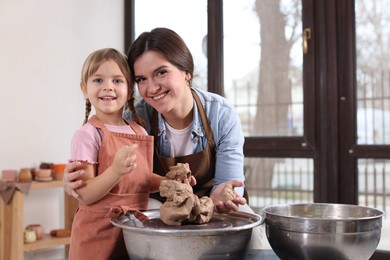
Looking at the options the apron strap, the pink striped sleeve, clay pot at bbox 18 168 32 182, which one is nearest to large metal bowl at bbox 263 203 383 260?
the pink striped sleeve

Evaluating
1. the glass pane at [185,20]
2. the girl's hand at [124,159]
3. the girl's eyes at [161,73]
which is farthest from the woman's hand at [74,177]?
the glass pane at [185,20]

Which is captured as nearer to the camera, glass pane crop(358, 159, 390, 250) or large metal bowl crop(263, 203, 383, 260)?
large metal bowl crop(263, 203, 383, 260)

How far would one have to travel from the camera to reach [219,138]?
5.41ft

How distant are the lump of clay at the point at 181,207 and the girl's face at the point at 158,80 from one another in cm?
41

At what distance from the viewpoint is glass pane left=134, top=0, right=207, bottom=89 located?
3.29 meters

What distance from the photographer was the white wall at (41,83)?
287 cm

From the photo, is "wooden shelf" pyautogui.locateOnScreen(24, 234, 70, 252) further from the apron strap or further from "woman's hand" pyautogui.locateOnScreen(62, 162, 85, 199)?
"woman's hand" pyautogui.locateOnScreen(62, 162, 85, 199)

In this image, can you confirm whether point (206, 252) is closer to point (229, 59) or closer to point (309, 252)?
point (309, 252)

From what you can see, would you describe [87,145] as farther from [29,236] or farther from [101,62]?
[29,236]

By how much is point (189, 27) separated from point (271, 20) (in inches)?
23.9

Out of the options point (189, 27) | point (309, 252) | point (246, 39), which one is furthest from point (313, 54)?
point (309, 252)

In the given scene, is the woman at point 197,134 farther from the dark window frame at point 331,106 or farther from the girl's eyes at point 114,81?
the dark window frame at point 331,106

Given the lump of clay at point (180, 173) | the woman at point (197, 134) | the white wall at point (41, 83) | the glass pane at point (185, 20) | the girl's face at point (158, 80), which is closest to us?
the lump of clay at point (180, 173)

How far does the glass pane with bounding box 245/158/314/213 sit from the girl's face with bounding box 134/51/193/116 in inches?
64.6
